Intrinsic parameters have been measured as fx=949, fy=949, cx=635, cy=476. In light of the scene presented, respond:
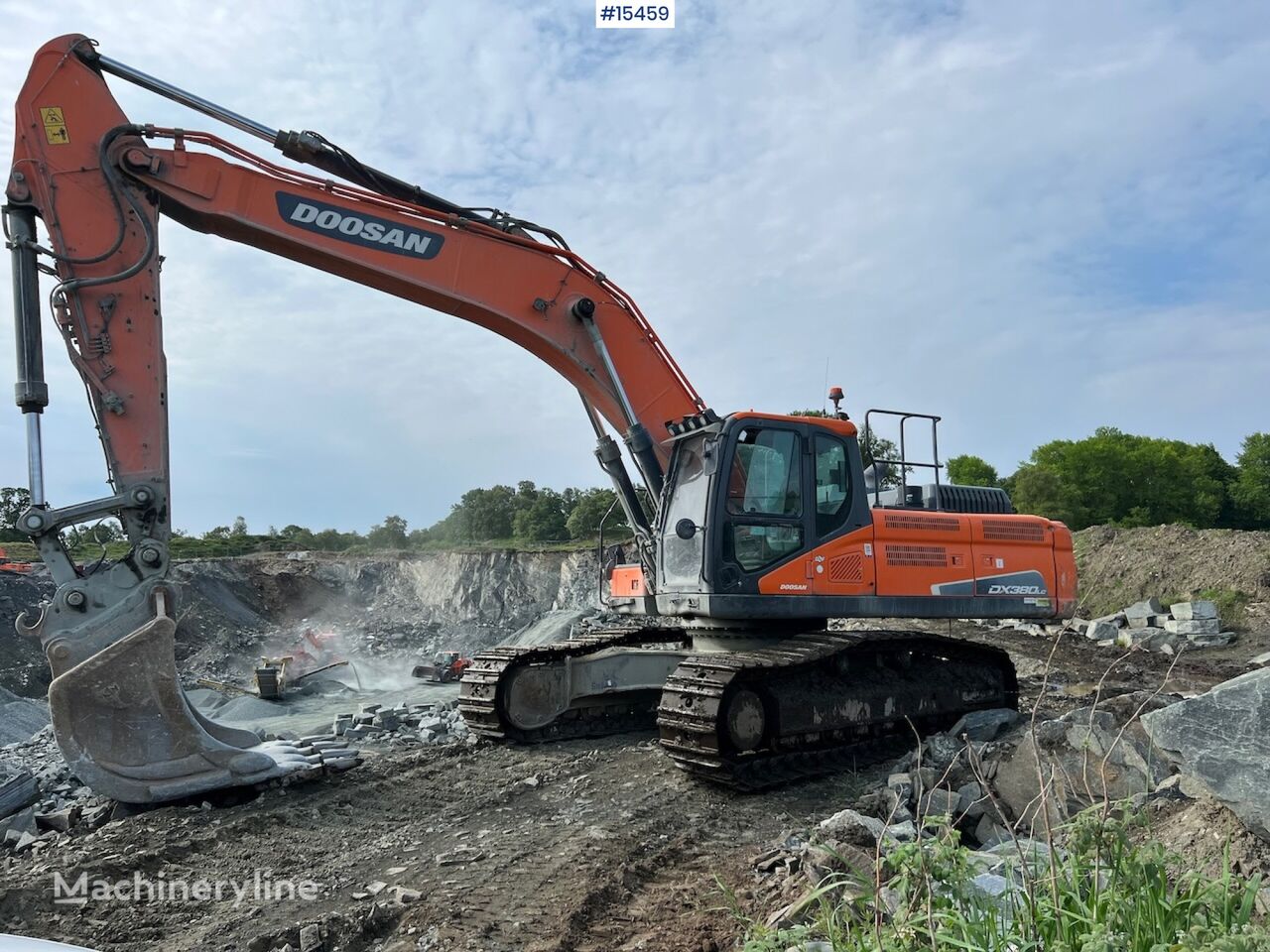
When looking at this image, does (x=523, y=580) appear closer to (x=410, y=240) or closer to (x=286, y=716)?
(x=286, y=716)

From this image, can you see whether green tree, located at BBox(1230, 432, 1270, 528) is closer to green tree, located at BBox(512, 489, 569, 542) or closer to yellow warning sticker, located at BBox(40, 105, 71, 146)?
green tree, located at BBox(512, 489, 569, 542)

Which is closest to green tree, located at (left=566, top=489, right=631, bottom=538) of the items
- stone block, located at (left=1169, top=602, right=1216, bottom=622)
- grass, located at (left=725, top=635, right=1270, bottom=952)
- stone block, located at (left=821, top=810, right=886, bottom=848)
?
stone block, located at (left=1169, top=602, right=1216, bottom=622)

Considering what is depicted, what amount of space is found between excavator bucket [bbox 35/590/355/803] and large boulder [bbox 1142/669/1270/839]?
5269mm

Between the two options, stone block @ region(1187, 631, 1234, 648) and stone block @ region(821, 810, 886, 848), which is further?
stone block @ region(1187, 631, 1234, 648)

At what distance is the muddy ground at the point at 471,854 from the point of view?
4055 mm

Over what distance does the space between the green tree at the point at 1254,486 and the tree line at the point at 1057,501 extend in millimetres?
54

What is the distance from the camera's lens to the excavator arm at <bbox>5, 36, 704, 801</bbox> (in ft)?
19.1

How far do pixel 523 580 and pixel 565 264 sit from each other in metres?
23.4

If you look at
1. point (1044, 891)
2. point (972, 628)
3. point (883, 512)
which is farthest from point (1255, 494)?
point (1044, 891)

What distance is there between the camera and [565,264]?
761 centimetres

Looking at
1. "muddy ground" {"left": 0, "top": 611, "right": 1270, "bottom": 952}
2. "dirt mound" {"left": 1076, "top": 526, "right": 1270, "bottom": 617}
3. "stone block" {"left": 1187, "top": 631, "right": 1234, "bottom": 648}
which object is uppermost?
"dirt mound" {"left": 1076, "top": 526, "right": 1270, "bottom": 617}

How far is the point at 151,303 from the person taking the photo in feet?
21.3

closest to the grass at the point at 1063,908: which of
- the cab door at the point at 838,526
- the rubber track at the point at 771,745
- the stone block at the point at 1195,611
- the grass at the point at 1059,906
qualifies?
the grass at the point at 1059,906

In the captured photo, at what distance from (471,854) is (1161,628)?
15.6 metres
